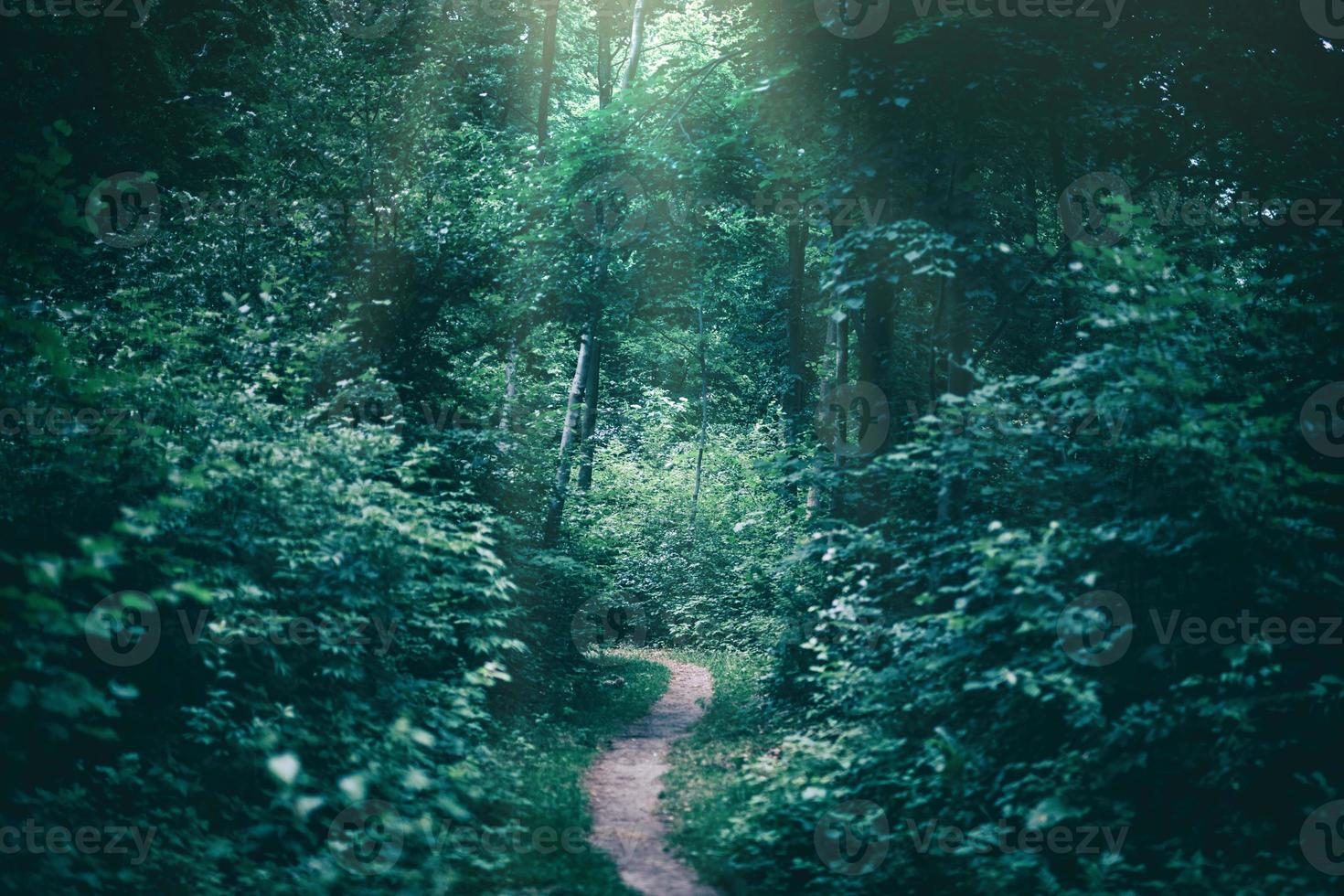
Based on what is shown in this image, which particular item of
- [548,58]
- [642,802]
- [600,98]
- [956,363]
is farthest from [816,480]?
[600,98]

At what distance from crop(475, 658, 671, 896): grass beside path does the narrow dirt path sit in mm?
179

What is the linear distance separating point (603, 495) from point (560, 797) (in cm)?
957

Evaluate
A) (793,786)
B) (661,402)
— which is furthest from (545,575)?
(661,402)

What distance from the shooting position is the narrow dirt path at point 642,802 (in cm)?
766

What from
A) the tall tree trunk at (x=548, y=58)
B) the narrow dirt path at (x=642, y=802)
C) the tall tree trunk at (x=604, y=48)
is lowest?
the narrow dirt path at (x=642, y=802)

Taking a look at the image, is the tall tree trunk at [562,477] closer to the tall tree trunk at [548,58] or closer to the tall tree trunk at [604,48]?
the tall tree trunk at [548,58]

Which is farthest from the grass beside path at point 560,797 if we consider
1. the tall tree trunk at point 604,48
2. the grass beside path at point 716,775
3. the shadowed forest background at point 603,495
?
the tall tree trunk at point 604,48

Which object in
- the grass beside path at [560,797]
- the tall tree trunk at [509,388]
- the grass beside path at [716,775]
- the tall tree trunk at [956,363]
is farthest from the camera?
the tall tree trunk at [509,388]

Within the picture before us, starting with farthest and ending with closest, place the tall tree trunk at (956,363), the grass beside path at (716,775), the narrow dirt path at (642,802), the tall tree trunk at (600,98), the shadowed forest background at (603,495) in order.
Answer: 1. the tall tree trunk at (600,98)
2. the tall tree trunk at (956,363)
3. the grass beside path at (716,775)
4. the narrow dirt path at (642,802)
5. the shadowed forest background at (603,495)

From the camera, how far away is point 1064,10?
11.1 meters

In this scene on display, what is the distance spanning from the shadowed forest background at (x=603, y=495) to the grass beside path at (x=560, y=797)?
9 centimetres

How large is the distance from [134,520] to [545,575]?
33.0ft

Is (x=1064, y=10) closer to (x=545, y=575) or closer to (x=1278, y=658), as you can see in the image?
(x=1278, y=658)

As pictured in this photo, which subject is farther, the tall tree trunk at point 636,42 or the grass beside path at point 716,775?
the tall tree trunk at point 636,42
